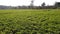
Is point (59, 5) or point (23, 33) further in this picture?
point (59, 5)

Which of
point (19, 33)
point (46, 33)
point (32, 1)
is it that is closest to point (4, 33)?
point (19, 33)

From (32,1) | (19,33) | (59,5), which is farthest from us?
(32,1)

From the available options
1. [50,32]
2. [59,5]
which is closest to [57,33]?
[50,32]

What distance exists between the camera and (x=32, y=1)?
261 feet

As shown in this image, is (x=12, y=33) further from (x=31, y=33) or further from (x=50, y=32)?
(x=50, y=32)

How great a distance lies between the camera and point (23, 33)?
10953 millimetres

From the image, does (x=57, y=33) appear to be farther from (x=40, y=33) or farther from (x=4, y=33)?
(x=4, y=33)

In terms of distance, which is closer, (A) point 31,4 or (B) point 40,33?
(B) point 40,33

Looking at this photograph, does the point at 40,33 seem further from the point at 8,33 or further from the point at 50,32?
the point at 8,33

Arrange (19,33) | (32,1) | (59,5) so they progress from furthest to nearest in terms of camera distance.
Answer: (32,1) < (59,5) < (19,33)

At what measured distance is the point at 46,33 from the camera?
35.8ft

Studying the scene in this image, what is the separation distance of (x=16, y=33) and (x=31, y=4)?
2758 inches

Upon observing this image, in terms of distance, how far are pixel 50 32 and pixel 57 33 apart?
0.61 metres

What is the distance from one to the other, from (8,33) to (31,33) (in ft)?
4.92
